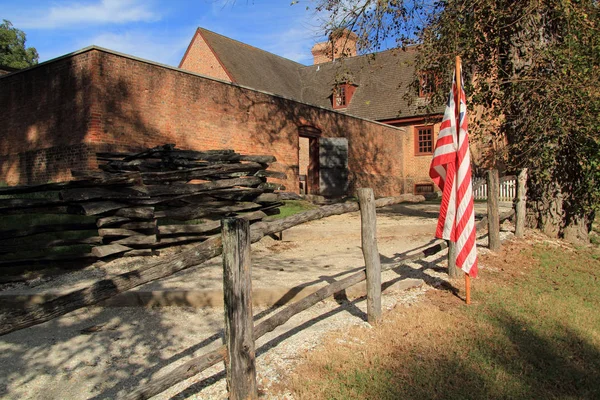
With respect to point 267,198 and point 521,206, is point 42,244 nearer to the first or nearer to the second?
point 267,198

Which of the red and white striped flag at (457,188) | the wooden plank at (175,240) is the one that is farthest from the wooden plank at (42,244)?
the red and white striped flag at (457,188)

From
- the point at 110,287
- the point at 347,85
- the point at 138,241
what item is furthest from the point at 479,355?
the point at 347,85

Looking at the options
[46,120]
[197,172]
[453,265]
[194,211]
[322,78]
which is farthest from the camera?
[322,78]

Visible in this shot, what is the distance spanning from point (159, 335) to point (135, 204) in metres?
3.11

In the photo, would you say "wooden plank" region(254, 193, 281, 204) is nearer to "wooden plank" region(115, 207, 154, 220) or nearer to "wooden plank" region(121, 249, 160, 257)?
"wooden plank" region(121, 249, 160, 257)

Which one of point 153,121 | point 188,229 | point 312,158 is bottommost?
point 188,229

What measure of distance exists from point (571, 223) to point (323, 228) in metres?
5.02

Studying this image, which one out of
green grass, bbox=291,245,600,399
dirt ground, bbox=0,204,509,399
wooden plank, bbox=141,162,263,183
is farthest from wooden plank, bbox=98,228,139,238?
green grass, bbox=291,245,600,399

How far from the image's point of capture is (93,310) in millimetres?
5445

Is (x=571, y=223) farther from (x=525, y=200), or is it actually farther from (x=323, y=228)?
(x=323, y=228)

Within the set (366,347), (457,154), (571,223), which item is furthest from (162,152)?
(571,223)

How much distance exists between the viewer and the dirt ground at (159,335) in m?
3.73

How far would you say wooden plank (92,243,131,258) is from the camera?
6805 mm

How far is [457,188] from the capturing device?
18.3 feet
